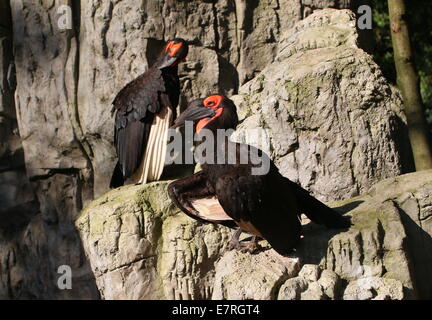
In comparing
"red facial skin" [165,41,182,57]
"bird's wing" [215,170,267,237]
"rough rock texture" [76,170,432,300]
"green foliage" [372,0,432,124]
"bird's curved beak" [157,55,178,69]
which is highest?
"green foliage" [372,0,432,124]

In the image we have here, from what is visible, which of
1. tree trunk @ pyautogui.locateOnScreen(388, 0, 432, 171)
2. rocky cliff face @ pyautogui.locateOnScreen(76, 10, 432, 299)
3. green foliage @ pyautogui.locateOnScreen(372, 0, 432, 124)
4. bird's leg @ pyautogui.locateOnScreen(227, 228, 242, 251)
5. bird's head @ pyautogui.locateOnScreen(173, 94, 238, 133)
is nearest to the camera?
bird's head @ pyautogui.locateOnScreen(173, 94, 238, 133)

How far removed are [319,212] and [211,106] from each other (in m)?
0.94

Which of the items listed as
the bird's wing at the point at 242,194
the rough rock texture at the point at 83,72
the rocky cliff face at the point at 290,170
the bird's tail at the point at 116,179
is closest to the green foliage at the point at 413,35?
the rough rock texture at the point at 83,72

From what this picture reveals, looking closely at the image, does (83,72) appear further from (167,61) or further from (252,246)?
(252,246)

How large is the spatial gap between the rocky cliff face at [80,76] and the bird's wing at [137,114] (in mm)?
674

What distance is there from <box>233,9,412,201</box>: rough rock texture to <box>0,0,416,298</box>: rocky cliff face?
3.06 ft

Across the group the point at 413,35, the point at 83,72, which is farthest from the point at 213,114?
the point at 413,35

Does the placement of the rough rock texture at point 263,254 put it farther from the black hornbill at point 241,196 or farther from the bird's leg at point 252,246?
the black hornbill at point 241,196

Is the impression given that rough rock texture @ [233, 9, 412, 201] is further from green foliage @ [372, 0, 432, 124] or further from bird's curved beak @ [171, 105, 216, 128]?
green foliage @ [372, 0, 432, 124]

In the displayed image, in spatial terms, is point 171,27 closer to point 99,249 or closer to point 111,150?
point 111,150

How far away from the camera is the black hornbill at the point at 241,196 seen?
4938 mm

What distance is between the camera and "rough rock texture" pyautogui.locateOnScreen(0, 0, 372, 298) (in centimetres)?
755

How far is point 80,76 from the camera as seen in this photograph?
25.6ft

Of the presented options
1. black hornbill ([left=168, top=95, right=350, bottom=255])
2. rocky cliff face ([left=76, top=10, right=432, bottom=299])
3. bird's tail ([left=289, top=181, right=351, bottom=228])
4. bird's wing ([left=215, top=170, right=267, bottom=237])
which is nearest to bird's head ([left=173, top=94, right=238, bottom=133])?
black hornbill ([left=168, top=95, right=350, bottom=255])
